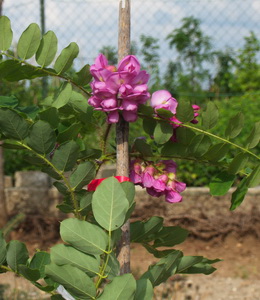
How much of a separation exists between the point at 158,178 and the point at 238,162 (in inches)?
7.0

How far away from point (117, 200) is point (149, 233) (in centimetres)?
31

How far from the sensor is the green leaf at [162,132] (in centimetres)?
107

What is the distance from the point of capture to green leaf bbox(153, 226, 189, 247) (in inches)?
48.0

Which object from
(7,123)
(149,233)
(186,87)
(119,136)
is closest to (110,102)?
(119,136)

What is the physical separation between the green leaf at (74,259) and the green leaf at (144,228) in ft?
0.79

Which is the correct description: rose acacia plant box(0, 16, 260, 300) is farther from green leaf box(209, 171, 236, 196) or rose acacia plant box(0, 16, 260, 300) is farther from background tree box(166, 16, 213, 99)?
background tree box(166, 16, 213, 99)

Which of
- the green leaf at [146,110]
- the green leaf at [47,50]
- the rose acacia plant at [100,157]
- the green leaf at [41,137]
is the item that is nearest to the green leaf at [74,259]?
the rose acacia plant at [100,157]

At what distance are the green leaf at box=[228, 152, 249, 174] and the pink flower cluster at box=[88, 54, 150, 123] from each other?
0.25m

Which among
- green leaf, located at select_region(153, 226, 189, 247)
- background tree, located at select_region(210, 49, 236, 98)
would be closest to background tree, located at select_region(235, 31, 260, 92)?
background tree, located at select_region(210, 49, 236, 98)

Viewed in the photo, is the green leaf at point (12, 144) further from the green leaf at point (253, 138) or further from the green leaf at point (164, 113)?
the green leaf at point (253, 138)

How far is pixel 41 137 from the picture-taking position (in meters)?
1.00

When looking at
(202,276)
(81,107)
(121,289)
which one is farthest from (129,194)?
(202,276)

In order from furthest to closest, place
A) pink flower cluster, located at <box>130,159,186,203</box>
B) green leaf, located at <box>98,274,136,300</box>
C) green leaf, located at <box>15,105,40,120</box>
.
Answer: green leaf, located at <box>15,105,40,120</box> < pink flower cluster, located at <box>130,159,186,203</box> < green leaf, located at <box>98,274,136,300</box>

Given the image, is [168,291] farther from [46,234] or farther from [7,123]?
[7,123]
